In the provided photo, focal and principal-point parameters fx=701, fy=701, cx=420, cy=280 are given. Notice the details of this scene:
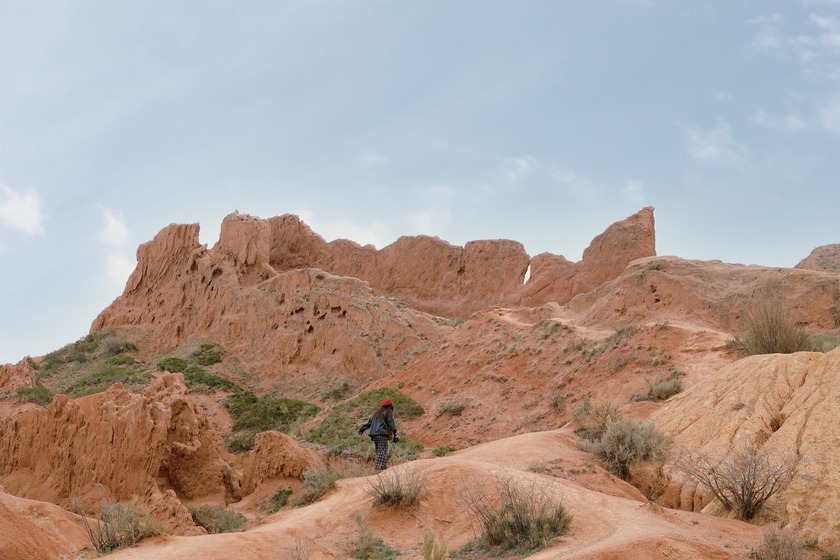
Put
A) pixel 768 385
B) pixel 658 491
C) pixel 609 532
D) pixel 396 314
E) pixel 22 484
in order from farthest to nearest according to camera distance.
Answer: pixel 396 314
pixel 22 484
pixel 768 385
pixel 658 491
pixel 609 532

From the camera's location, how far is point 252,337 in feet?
118

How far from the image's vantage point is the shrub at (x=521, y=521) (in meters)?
8.02

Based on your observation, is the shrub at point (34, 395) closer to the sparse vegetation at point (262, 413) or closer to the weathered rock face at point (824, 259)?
the sparse vegetation at point (262, 413)

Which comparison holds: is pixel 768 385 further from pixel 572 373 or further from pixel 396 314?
pixel 396 314

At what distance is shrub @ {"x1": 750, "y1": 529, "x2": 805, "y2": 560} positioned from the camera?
6.65m

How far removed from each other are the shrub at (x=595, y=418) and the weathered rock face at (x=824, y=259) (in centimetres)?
2801

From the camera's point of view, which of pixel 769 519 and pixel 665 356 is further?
pixel 665 356

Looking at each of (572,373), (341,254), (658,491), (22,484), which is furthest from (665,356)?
(341,254)

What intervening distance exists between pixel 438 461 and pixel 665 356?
8579 millimetres

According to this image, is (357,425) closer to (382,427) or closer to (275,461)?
(275,461)

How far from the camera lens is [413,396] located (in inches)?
969

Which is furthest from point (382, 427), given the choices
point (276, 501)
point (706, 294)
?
point (706, 294)

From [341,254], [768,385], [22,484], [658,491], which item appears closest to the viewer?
[658,491]

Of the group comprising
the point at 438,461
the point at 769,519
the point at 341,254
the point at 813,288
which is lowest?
the point at 769,519
